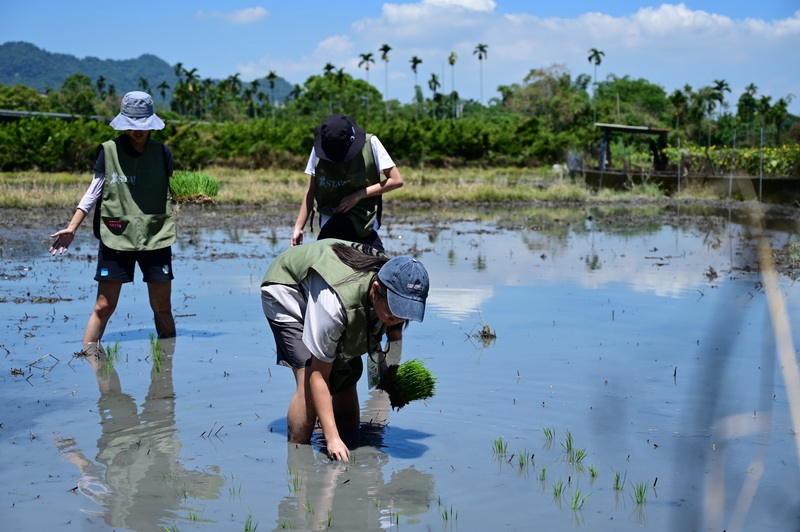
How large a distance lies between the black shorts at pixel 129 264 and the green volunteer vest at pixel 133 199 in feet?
0.23

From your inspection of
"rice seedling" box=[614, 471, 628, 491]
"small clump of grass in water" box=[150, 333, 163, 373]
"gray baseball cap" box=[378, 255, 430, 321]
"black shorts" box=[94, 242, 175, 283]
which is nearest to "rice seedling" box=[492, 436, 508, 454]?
"rice seedling" box=[614, 471, 628, 491]

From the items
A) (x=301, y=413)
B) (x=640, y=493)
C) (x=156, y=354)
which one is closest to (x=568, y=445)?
(x=640, y=493)

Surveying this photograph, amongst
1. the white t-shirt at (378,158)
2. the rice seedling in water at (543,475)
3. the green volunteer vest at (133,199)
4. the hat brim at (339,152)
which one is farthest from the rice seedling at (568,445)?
the green volunteer vest at (133,199)

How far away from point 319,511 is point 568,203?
74.6ft

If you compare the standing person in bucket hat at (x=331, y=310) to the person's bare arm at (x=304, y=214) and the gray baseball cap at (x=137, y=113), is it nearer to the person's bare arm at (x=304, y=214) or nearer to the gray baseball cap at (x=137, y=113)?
the person's bare arm at (x=304, y=214)

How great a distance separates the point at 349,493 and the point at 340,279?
938mm

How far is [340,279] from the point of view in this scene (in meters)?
3.88

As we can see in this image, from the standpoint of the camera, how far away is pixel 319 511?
3.79m

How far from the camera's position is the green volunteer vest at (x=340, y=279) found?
387 centimetres

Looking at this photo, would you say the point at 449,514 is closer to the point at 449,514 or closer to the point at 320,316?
the point at 449,514

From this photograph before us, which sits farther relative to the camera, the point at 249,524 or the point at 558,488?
the point at 558,488

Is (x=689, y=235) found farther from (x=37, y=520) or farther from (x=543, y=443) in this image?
(x=37, y=520)

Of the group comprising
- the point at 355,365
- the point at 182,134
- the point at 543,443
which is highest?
the point at 182,134

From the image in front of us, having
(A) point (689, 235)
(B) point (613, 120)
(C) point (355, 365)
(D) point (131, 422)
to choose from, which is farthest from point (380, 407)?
(B) point (613, 120)
